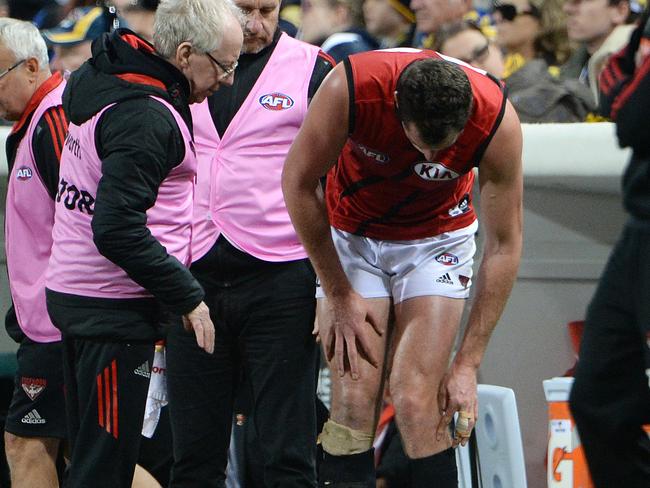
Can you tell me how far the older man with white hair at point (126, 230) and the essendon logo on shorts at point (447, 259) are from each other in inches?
31.1

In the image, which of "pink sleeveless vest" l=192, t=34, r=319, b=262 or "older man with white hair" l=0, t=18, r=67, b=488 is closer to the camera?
"pink sleeveless vest" l=192, t=34, r=319, b=262

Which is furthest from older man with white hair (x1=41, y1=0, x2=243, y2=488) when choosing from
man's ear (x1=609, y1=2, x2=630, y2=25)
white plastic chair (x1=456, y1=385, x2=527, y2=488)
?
man's ear (x1=609, y1=2, x2=630, y2=25)

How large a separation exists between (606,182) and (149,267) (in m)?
1.92

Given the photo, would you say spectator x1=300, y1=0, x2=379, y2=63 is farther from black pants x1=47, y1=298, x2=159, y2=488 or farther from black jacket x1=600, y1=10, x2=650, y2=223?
black jacket x1=600, y1=10, x2=650, y2=223

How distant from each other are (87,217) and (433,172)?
1017 mm

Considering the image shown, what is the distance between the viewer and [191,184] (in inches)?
143

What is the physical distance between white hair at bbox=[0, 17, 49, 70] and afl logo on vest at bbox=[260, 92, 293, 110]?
2.97 ft

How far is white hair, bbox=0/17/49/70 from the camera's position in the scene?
4273 millimetres

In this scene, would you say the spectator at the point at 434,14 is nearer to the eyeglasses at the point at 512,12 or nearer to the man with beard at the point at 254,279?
the eyeglasses at the point at 512,12

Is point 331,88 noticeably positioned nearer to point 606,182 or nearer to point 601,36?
point 606,182

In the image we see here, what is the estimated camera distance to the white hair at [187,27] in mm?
3504

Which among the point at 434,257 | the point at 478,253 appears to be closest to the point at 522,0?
the point at 478,253

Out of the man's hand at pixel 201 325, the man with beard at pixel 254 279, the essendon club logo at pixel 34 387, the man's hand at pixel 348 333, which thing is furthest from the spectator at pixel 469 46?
the essendon club logo at pixel 34 387

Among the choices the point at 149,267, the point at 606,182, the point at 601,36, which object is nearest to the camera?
the point at 149,267
